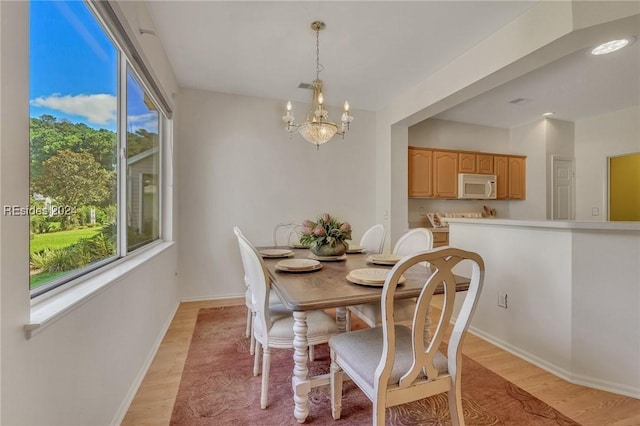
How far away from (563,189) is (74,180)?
620cm

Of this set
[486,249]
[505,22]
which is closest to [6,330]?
[486,249]

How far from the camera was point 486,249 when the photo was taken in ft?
8.45

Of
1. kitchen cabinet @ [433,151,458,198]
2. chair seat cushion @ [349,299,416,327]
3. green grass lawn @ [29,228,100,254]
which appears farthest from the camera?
kitchen cabinet @ [433,151,458,198]

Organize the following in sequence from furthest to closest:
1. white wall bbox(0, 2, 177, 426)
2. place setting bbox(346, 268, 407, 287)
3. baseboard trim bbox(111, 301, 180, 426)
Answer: baseboard trim bbox(111, 301, 180, 426), place setting bbox(346, 268, 407, 287), white wall bbox(0, 2, 177, 426)

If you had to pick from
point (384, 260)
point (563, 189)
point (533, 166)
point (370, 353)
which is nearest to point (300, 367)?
point (370, 353)

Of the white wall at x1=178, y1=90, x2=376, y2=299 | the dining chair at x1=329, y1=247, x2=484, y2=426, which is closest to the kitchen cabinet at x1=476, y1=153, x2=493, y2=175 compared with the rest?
the white wall at x1=178, y1=90, x2=376, y2=299

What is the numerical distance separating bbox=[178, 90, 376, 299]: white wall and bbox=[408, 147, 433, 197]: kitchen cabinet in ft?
3.23

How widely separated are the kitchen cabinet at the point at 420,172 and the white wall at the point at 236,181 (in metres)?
0.98

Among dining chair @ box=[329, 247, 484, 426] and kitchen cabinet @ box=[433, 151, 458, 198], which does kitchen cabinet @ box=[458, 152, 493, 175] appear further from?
dining chair @ box=[329, 247, 484, 426]

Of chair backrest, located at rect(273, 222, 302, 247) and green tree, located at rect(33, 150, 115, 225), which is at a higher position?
green tree, located at rect(33, 150, 115, 225)

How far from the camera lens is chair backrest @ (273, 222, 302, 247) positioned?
12.6ft

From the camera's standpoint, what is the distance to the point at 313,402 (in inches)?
65.1

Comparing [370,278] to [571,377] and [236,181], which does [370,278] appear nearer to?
[571,377]

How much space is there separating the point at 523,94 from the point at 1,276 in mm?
4733
